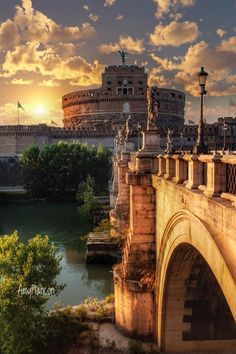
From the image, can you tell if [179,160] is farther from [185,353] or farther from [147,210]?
[185,353]

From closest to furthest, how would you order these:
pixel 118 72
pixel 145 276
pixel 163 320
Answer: pixel 163 320
pixel 145 276
pixel 118 72

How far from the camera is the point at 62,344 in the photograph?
1277cm

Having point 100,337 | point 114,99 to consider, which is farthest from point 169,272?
point 114,99

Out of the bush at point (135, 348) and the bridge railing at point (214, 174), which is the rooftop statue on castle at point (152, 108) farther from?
the bush at point (135, 348)

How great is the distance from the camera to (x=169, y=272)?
11453 millimetres

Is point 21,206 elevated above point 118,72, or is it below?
below

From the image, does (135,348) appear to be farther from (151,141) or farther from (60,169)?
(60,169)

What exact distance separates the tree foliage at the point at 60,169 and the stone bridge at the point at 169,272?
3823cm

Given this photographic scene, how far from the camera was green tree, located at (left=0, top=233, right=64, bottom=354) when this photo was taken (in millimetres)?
11602

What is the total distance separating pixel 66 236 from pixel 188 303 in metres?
21.3

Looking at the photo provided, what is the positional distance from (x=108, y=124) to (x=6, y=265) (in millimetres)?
66421

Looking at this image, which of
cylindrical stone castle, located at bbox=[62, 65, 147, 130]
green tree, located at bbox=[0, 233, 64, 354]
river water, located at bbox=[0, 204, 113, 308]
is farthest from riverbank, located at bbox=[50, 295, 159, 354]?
cylindrical stone castle, located at bbox=[62, 65, 147, 130]

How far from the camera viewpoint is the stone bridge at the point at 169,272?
31.3ft

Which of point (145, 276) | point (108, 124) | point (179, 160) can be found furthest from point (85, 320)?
point (108, 124)
